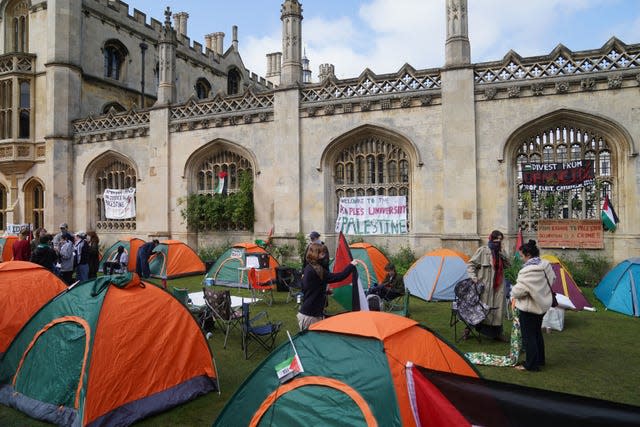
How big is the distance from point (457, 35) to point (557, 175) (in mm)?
5161

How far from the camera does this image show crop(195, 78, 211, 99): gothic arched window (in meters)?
28.1

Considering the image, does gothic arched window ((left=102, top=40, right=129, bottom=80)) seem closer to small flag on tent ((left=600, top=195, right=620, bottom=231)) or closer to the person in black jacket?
the person in black jacket

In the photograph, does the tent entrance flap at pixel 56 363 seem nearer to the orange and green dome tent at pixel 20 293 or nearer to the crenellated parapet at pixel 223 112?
the orange and green dome tent at pixel 20 293

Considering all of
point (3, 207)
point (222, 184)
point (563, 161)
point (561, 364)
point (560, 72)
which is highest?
point (560, 72)

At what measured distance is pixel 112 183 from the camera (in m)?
20.7

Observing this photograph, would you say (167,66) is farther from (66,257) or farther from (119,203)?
(66,257)

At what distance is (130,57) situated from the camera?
24.0 meters

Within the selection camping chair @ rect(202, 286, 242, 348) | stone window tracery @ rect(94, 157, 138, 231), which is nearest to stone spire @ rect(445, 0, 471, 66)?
camping chair @ rect(202, 286, 242, 348)

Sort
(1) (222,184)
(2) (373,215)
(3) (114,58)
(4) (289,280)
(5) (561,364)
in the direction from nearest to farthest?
(5) (561,364), (4) (289,280), (2) (373,215), (1) (222,184), (3) (114,58)

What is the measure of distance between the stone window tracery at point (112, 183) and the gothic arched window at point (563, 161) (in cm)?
1544

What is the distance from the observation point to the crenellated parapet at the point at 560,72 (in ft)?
40.3

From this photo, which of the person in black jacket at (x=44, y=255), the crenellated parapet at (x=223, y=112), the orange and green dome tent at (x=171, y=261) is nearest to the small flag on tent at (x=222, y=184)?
the crenellated parapet at (x=223, y=112)

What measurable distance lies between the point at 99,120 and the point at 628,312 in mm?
20718

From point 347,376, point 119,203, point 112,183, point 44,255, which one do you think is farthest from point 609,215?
→ point 112,183
